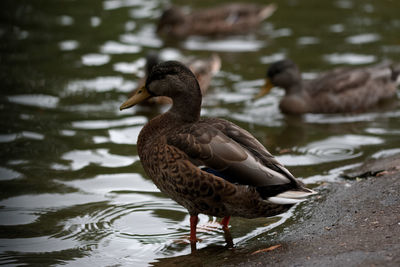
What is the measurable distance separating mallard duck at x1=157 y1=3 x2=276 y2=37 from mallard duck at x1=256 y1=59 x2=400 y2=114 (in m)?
4.23

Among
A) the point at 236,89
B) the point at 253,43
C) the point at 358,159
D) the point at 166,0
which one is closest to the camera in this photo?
the point at 358,159

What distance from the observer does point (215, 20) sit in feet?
45.5

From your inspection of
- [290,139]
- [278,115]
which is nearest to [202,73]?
[278,115]

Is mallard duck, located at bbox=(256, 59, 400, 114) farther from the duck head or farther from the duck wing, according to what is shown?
the duck wing

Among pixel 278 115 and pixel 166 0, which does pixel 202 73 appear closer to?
pixel 278 115

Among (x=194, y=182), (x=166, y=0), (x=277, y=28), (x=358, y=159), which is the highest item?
(x=166, y=0)

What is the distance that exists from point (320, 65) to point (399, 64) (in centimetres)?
137

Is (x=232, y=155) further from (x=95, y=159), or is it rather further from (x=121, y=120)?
(x=121, y=120)

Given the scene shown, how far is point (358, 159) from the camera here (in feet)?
24.5

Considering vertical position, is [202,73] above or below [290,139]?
above

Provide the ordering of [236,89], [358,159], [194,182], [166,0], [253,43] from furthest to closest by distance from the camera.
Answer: [166,0], [253,43], [236,89], [358,159], [194,182]

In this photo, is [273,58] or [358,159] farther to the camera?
[273,58]

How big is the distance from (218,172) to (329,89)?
5.14 meters

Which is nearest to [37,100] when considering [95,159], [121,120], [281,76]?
[121,120]
